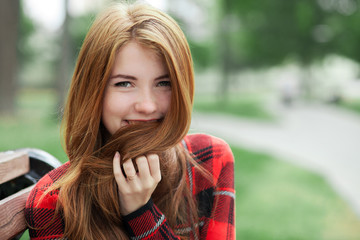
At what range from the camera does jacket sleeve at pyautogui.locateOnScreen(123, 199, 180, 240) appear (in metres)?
1.47

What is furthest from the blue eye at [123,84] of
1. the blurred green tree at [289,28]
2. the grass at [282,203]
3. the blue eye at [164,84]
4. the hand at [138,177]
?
the blurred green tree at [289,28]

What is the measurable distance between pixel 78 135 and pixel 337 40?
20.2 metres

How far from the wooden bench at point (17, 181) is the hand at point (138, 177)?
0.39 m

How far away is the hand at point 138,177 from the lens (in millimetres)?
1402

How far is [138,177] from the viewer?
1434 mm

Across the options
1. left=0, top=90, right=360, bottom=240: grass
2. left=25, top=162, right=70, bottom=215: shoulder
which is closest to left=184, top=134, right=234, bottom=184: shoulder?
left=25, top=162, right=70, bottom=215: shoulder

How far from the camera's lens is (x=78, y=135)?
4.94 ft

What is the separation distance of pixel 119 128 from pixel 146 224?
0.36 m

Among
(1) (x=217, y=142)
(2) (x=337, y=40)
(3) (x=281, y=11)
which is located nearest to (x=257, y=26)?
(3) (x=281, y=11)

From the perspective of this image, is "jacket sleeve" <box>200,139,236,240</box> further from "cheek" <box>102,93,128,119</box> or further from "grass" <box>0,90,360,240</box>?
"grass" <box>0,90,360,240</box>

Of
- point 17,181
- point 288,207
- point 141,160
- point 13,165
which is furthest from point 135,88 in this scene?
point 288,207

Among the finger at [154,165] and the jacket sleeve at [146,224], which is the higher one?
the finger at [154,165]

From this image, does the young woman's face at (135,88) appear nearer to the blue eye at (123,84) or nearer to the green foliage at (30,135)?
the blue eye at (123,84)

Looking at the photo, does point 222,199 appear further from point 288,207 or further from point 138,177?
point 288,207
